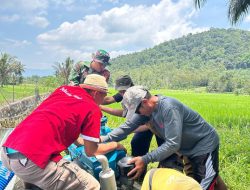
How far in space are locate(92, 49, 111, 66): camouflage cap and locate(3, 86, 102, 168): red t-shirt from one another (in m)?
1.55

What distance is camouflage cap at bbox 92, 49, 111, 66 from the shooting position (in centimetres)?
361

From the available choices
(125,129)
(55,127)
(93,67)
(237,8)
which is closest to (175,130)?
(125,129)

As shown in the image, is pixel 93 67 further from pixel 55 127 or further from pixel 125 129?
pixel 55 127

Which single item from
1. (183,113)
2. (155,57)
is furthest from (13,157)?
(155,57)

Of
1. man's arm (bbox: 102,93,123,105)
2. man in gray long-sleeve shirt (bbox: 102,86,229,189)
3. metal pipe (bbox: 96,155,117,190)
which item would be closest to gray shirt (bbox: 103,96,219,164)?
man in gray long-sleeve shirt (bbox: 102,86,229,189)

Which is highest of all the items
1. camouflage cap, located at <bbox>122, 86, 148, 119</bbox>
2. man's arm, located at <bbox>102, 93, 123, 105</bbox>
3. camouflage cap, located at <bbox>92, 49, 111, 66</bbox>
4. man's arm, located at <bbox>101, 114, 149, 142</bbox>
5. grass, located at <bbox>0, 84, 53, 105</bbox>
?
camouflage cap, located at <bbox>92, 49, 111, 66</bbox>

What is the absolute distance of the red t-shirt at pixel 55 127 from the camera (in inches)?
72.4

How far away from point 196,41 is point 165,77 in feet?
204

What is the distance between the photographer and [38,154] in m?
1.83

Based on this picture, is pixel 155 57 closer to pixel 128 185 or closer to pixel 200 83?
pixel 200 83

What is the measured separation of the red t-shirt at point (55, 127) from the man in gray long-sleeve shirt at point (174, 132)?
48 centimetres

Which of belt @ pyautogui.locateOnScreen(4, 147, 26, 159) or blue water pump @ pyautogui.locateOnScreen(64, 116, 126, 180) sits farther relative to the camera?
Answer: blue water pump @ pyautogui.locateOnScreen(64, 116, 126, 180)

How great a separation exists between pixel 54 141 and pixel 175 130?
37.8 inches

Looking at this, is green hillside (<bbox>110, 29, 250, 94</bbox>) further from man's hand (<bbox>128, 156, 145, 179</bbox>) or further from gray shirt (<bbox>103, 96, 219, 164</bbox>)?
man's hand (<bbox>128, 156, 145, 179</bbox>)
